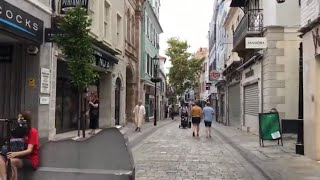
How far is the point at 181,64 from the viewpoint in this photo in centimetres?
6631

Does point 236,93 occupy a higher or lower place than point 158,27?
lower

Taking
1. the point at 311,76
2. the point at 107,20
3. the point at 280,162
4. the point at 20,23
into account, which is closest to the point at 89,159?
the point at 280,162

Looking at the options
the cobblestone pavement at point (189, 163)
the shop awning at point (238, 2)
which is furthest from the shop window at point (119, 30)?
the cobblestone pavement at point (189, 163)

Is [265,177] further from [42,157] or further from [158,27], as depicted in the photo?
[158,27]

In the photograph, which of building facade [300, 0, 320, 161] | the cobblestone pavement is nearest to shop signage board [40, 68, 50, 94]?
the cobblestone pavement

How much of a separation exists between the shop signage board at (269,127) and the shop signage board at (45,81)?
7.19 metres

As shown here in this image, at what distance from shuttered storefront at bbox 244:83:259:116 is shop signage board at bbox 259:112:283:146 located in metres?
7.14

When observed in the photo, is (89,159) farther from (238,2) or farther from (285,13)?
(238,2)

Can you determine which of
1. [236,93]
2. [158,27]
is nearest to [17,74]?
[236,93]

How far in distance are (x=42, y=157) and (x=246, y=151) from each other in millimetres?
9580

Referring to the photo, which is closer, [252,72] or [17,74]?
[17,74]

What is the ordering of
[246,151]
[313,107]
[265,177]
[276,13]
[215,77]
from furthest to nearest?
[215,77] → [276,13] → [246,151] → [313,107] → [265,177]

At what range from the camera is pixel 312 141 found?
1262 cm

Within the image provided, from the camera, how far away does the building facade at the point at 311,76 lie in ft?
40.3
